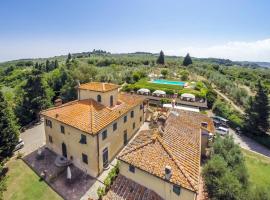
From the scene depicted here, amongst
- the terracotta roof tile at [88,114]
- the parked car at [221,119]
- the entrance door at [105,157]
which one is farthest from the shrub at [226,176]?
the parked car at [221,119]

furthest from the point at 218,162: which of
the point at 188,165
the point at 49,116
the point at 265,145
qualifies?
the point at 265,145

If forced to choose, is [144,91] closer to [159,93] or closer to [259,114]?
[159,93]

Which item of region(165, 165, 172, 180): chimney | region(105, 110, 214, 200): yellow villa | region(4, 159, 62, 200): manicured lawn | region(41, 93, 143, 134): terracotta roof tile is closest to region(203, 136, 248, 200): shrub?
region(105, 110, 214, 200): yellow villa

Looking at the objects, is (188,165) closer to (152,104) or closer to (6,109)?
(6,109)

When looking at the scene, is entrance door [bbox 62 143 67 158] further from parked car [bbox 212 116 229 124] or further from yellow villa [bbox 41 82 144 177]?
parked car [bbox 212 116 229 124]

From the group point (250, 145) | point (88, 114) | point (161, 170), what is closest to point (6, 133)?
point (88, 114)

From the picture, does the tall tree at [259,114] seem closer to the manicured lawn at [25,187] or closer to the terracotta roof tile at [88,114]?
the terracotta roof tile at [88,114]
